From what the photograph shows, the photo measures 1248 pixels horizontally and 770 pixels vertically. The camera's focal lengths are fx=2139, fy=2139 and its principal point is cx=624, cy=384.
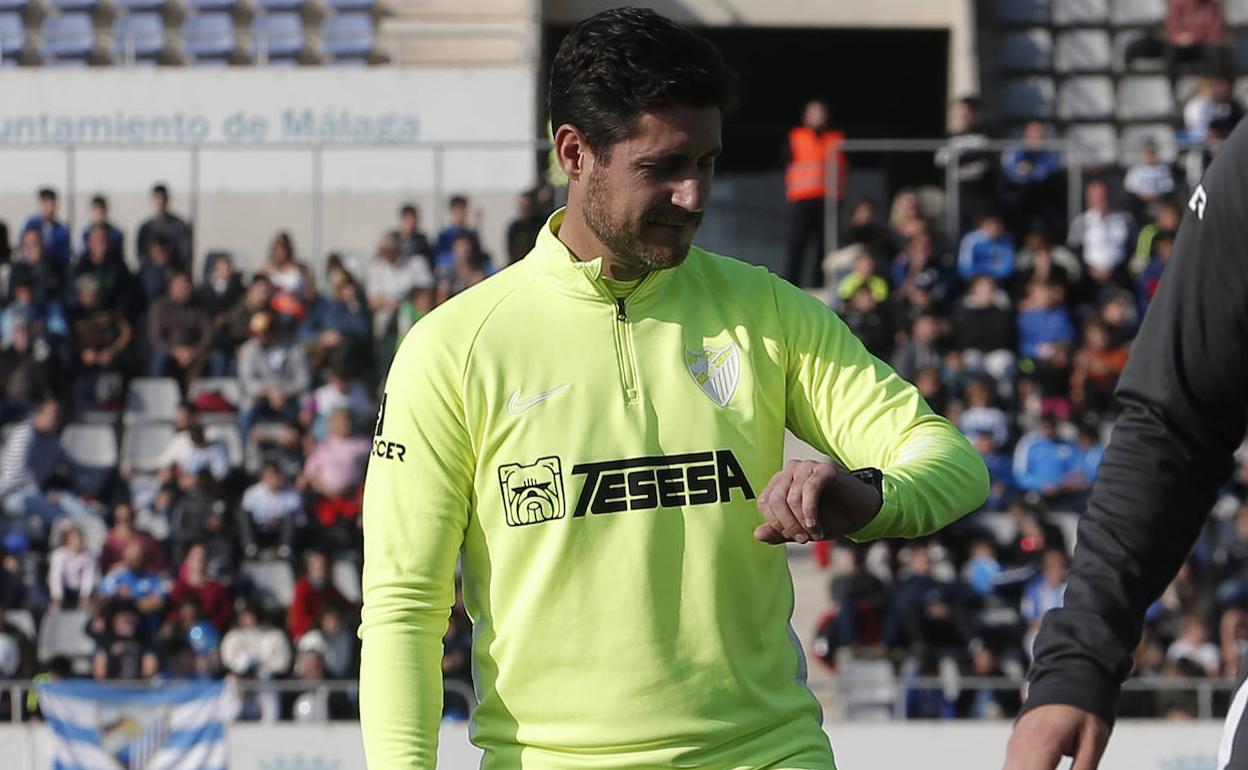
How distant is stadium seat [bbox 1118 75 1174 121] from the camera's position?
62.1ft

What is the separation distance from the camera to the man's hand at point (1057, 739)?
2.20 meters

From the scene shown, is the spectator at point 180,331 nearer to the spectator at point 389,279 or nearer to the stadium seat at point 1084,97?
the spectator at point 389,279

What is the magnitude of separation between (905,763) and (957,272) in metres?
4.78

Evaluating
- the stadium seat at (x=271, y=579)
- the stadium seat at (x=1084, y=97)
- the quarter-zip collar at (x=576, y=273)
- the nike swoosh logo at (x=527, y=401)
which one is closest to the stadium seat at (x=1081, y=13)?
the stadium seat at (x=1084, y=97)

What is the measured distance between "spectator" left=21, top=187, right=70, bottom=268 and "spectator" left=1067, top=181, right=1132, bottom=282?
7.01 metres

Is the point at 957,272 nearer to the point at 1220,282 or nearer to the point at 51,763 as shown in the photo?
the point at 51,763

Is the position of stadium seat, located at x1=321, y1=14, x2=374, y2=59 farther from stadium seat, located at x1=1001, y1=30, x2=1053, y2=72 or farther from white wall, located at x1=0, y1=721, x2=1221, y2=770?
white wall, located at x1=0, y1=721, x2=1221, y2=770

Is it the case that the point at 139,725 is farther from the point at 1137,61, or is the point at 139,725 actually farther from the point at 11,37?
the point at 1137,61

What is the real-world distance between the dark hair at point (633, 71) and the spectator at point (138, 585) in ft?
30.3

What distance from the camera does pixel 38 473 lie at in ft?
44.8

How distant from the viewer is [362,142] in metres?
16.3

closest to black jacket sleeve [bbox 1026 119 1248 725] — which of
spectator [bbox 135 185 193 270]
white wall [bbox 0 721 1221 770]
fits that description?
white wall [bbox 0 721 1221 770]

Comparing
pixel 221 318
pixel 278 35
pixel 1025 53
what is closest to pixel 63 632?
pixel 221 318

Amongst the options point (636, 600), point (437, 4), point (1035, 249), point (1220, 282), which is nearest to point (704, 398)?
point (636, 600)
